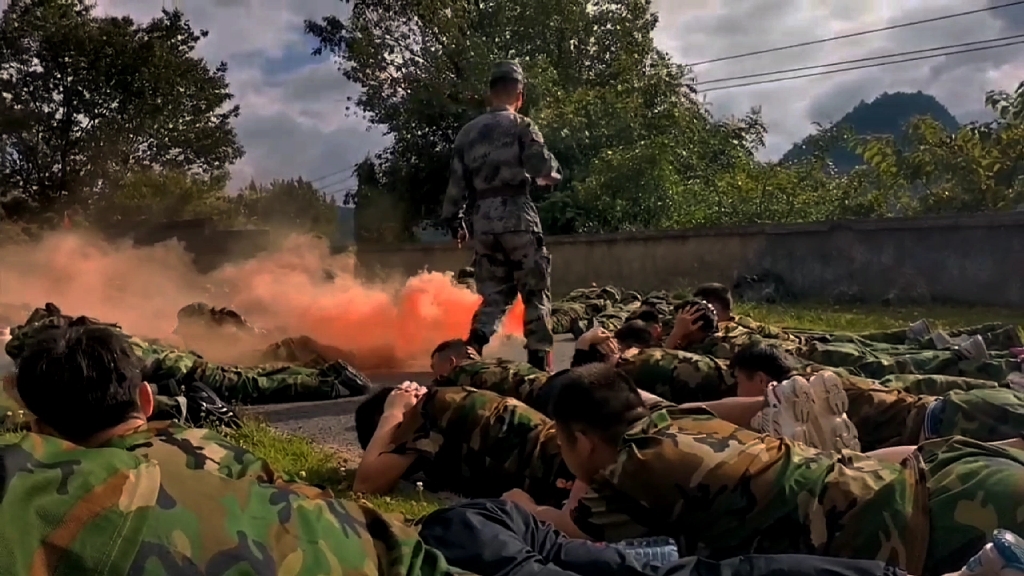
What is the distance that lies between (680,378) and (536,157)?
225cm

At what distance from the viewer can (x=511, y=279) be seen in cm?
682

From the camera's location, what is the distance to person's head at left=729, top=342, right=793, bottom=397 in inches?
159

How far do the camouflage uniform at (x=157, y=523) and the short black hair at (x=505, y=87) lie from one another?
4916 millimetres

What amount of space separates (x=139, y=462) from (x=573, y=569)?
1071mm

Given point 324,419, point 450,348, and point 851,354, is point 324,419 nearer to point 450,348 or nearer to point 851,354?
point 450,348

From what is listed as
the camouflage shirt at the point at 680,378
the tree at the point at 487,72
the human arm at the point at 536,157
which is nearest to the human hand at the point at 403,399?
the camouflage shirt at the point at 680,378

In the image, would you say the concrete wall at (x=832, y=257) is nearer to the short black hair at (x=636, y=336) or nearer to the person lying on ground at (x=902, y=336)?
the person lying on ground at (x=902, y=336)

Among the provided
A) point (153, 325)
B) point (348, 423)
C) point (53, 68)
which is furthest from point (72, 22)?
point (348, 423)

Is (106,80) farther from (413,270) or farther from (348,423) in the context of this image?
(348,423)

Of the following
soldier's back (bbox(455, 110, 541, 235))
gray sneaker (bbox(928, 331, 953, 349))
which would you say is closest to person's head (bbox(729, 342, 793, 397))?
gray sneaker (bbox(928, 331, 953, 349))

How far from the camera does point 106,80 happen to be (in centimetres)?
2428

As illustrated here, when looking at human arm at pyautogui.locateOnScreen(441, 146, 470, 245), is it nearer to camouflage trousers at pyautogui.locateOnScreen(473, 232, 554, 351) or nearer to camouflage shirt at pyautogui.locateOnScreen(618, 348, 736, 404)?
camouflage trousers at pyautogui.locateOnScreen(473, 232, 554, 351)

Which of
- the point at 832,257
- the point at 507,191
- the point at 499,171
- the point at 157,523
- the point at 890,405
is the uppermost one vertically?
the point at 499,171

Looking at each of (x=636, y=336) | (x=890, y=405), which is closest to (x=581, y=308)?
(x=636, y=336)
